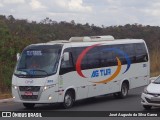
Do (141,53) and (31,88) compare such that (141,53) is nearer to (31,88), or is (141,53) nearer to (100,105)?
(100,105)

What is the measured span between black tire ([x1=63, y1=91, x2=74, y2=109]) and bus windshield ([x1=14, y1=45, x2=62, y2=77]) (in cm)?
117

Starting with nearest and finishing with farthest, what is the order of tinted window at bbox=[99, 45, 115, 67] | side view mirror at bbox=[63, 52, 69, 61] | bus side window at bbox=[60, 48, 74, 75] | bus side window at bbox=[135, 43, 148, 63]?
bus side window at bbox=[60, 48, 74, 75], side view mirror at bbox=[63, 52, 69, 61], tinted window at bbox=[99, 45, 115, 67], bus side window at bbox=[135, 43, 148, 63]

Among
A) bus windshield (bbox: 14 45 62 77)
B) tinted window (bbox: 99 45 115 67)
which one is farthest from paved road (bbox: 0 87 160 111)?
tinted window (bbox: 99 45 115 67)

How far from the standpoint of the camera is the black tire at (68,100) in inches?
852

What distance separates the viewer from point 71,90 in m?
22.2

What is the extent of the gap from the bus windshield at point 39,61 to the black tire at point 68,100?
3.84 feet

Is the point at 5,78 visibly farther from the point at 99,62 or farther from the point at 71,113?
the point at 71,113

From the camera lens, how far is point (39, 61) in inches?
859

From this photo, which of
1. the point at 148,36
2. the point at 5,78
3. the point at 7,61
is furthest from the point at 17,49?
the point at 148,36

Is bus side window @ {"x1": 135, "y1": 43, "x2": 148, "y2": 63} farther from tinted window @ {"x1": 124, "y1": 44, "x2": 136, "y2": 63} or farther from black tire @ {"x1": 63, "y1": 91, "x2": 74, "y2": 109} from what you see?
black tire @ {"x1": 63, "y1": 91, "x2": 74, "y2": 109}

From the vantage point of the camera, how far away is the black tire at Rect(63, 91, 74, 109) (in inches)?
852

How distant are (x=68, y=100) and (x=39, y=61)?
1889mm

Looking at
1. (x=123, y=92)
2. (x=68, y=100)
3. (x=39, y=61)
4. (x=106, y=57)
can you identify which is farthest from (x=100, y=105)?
(x=123, y=92)

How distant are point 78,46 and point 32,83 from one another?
2.97 m
